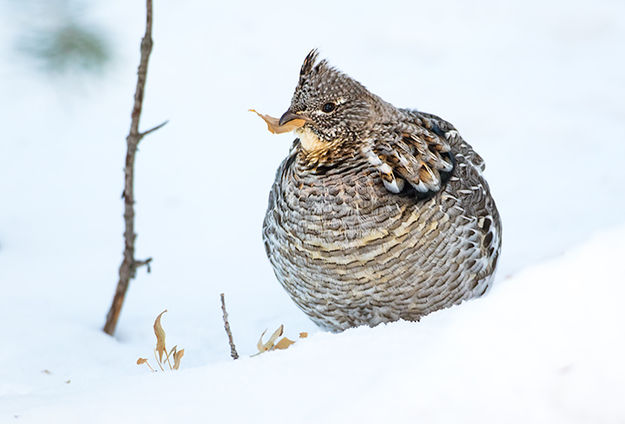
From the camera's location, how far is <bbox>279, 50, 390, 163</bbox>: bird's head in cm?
294

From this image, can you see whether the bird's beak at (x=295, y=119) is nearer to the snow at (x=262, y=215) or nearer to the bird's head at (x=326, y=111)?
the bird's head at (x=326, y=111)

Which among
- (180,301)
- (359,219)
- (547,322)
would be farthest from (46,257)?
(547,322)

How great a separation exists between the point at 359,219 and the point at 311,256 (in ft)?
0.80

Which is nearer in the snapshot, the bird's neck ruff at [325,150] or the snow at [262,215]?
the snow at [262,215]

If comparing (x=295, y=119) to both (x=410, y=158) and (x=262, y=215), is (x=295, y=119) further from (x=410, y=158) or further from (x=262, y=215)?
(x=262, y=215)

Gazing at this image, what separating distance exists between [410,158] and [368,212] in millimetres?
271

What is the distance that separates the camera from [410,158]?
9.74 ft

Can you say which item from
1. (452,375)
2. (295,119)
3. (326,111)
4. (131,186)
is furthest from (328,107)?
(452,375)

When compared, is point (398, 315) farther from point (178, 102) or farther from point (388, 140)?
point (178, 102)

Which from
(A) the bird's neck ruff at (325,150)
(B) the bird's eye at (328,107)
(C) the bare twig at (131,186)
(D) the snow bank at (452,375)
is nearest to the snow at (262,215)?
(D) the snow bank at (452,375)

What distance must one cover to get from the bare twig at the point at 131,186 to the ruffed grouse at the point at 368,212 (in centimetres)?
85

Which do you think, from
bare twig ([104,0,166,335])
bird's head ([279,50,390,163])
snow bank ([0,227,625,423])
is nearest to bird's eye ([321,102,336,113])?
bird's head ([279,50,390,163])

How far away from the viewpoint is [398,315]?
308 centimetres

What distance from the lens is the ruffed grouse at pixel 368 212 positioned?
292 cm
